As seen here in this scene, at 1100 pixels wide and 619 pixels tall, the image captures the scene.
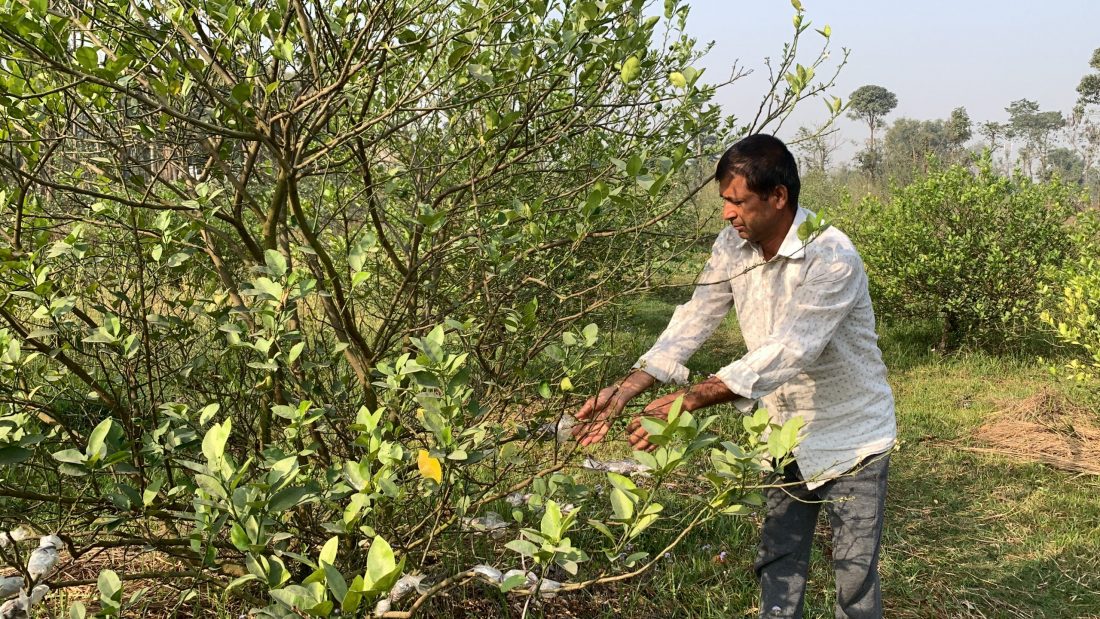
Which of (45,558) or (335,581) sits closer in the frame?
(335,581)

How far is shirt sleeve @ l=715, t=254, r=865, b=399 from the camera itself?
1.94 metres

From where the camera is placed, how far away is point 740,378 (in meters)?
1.93

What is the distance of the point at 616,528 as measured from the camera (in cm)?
329

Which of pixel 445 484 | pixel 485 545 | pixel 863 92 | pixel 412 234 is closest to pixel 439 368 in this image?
pixel 445 484

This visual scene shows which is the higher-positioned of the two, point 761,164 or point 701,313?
point 761,164

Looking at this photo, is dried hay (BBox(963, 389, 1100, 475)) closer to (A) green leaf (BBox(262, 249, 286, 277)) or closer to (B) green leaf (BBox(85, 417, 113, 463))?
(A) green leaf (BBox(262, 249, 286, 277))

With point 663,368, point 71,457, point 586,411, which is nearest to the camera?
point 71,457

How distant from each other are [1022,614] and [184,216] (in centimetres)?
354

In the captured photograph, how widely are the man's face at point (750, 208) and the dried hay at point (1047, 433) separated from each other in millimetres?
3775

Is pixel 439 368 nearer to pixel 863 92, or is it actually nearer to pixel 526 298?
pixel 526 298

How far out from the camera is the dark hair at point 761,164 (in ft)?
6.73

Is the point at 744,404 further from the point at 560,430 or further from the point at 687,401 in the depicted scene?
the point at 560,430

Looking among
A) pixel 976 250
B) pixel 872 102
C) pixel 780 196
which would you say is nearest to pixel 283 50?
pixel 780 196

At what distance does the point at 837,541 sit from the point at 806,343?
734mm
